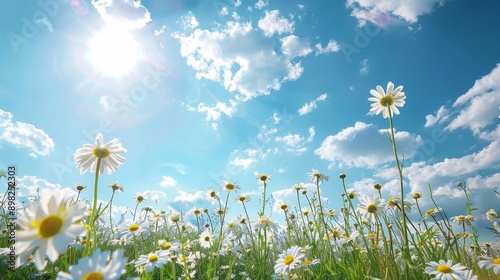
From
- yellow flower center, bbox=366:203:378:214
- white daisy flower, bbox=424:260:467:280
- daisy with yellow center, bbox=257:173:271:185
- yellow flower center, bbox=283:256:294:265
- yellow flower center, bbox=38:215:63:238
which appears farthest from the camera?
daisy with yellow center, bbox=257:173:271:185

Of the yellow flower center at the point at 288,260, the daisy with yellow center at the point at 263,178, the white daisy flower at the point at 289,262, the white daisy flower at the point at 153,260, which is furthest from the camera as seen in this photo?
the daisy with yellow center at the point at 263,178

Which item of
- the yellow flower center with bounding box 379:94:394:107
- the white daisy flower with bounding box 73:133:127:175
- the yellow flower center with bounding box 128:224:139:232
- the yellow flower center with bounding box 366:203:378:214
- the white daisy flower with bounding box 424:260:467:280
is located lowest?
the white daisy flower with bounding box 424:260:467:280

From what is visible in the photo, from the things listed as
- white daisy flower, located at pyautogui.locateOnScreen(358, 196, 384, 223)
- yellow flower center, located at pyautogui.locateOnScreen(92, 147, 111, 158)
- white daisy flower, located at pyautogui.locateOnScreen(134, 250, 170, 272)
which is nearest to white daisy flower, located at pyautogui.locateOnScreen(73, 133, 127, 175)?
yellow flower center, located at pyautogui.locateOnScreen(92, 147, 111, 158)

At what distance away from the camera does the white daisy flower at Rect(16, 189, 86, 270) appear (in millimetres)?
1055

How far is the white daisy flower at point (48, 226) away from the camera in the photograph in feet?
3.46

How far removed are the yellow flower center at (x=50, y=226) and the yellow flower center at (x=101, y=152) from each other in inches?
33.8

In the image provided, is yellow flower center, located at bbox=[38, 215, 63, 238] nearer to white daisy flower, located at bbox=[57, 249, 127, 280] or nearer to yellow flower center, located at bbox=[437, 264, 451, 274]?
white daisy flower, located at bbox=[57, 249, 127, 280]

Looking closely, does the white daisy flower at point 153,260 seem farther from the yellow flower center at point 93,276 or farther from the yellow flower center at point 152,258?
the yellow flower center at point 93,276

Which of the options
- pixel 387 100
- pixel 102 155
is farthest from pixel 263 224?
pixel 102 155

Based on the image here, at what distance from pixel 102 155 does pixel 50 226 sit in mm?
887

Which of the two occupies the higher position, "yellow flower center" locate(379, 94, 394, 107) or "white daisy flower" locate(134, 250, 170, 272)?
"yellow flower center" locate(379, 94, 394, 107)

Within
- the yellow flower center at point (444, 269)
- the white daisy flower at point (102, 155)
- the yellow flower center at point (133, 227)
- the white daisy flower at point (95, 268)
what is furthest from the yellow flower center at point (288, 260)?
the white daisy flower at point (95, 268)

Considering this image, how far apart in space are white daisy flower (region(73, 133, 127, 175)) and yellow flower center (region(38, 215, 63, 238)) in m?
0.87

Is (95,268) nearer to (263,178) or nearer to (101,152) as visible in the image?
(101,152)
